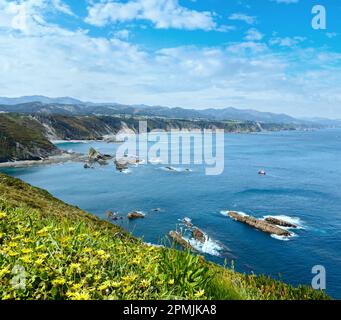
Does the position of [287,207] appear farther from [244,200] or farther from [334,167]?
[334,167]

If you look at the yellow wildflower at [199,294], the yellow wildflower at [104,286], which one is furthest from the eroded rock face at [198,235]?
the yellow wildflower at [104,286]

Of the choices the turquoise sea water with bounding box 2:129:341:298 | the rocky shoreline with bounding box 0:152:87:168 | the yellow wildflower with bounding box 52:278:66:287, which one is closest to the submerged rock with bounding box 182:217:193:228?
the turquoise sea water with bounding box 2:129:341:298

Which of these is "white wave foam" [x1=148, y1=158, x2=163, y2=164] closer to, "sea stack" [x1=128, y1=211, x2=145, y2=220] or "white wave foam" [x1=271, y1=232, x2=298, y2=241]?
"sea stack" [x1=128, y1=211, x2=145, y2=220]

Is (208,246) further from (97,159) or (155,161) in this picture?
(97,159)

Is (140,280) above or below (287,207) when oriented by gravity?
above

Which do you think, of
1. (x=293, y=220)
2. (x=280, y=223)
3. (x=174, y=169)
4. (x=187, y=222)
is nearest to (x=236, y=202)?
(x=293, y=220)

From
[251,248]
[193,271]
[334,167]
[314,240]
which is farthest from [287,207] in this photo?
[193,271]
